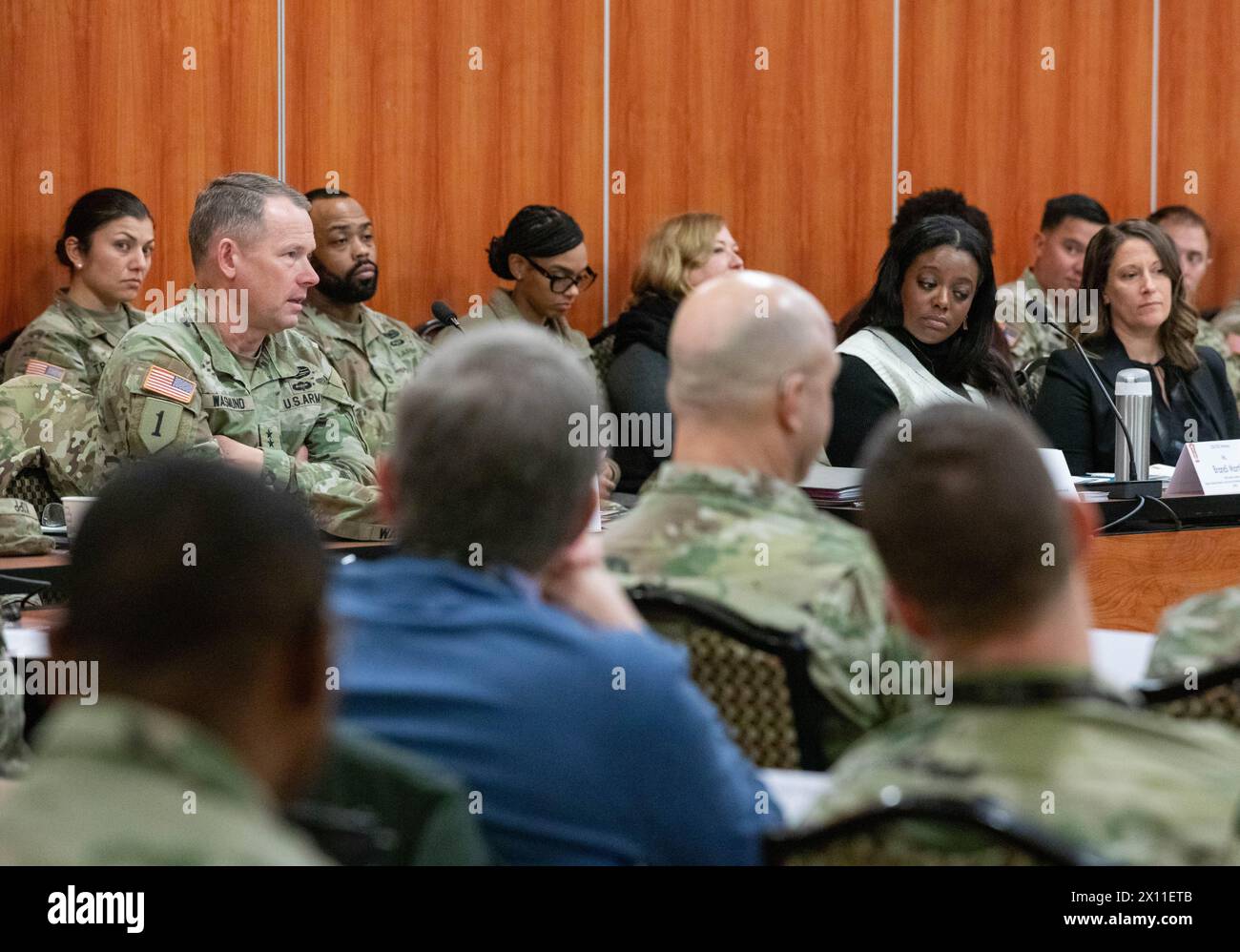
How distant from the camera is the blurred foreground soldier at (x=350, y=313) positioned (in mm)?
5008

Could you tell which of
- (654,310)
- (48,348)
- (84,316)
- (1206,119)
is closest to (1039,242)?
(1206,119)

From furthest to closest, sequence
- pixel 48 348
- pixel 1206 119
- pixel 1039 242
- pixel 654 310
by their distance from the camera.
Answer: pixel 1206 119
pixel 1039 242
pixel 654 310
pixel 48 348

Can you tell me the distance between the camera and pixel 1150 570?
11.7 ft

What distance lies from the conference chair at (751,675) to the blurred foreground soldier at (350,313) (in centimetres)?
334

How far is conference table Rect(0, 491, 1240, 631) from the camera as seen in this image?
11.5 feet

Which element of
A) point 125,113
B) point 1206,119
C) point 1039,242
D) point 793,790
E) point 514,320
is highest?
point 1206,119

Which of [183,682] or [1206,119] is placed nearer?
[183,682]

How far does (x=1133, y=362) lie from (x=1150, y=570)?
1047 mm

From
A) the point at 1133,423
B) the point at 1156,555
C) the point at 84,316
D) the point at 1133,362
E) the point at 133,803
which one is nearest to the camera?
the point at 133,803

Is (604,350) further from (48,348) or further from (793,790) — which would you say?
(793,790)

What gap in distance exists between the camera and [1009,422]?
4.22 feet

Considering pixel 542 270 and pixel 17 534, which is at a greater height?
pixel 542 270
